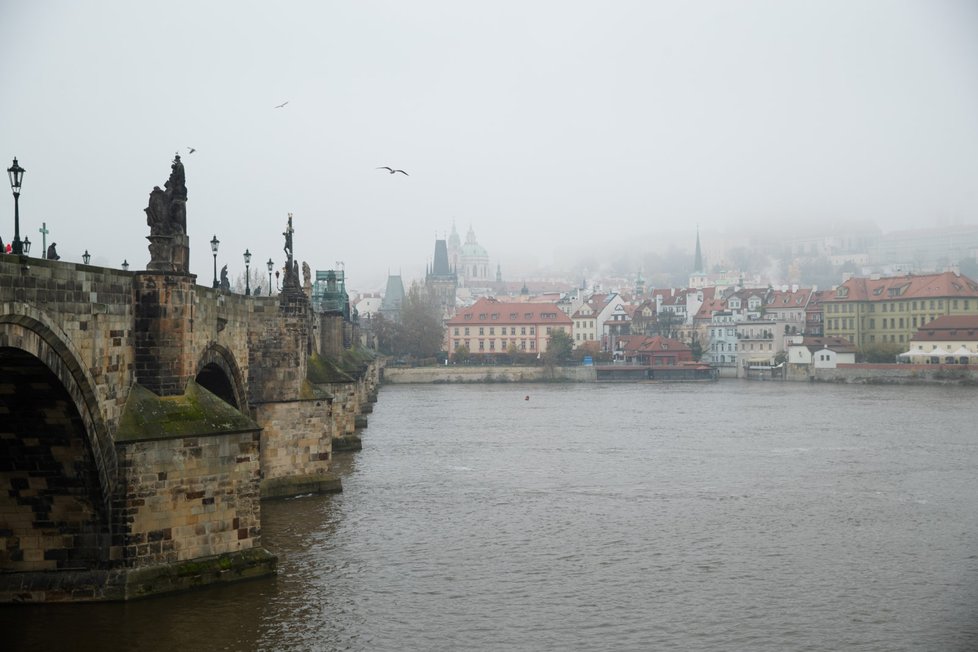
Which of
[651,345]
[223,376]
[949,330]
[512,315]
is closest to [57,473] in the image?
[223,376]

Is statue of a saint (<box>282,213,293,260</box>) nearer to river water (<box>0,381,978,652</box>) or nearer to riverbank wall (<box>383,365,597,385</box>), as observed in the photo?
river water (<box>0,381,978,652</box>)

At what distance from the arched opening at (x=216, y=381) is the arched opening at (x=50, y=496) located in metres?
8.49

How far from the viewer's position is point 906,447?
49.6 metres

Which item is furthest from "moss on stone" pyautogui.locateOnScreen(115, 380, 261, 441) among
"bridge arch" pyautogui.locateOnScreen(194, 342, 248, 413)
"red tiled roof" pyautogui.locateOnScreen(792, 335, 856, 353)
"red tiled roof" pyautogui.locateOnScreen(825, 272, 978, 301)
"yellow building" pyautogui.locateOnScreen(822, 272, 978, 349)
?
"red tiled roof" pyautogui.locateOnScreen(825, 272, 978, 301)

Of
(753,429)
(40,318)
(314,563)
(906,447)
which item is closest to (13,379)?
(40,318)

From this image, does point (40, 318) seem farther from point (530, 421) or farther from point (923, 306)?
point (923, 306)

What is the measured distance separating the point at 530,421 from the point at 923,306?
2908 inches

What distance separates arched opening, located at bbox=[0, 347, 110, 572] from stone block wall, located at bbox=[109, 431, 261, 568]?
47cm

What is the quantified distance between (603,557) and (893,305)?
110959 millimetres

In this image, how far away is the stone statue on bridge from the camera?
21953 mm

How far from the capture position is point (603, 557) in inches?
1022

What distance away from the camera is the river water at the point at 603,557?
63.4ft

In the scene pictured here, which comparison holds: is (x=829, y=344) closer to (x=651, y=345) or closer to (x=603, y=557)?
(x=651, y=345)

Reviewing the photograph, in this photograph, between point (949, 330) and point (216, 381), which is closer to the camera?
point (216, 381)
